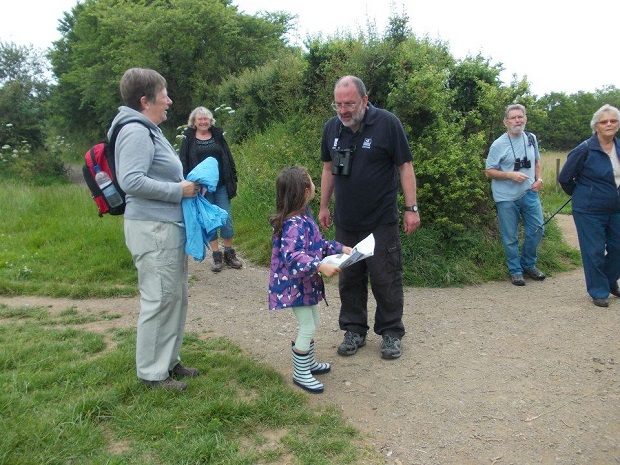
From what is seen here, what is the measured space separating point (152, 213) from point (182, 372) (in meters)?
1.20

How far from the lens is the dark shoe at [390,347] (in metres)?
4.40

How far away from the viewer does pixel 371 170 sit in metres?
4.26

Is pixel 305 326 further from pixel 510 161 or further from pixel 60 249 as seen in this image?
pixel 60 249

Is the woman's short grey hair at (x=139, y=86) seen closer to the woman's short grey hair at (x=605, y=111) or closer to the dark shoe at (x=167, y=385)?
the dark shoe at (x=167, y=385)

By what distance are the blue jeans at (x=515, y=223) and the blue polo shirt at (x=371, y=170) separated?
2.68 meters

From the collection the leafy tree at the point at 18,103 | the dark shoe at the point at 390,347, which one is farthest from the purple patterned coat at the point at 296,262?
the leafy tree at the point at 18,103

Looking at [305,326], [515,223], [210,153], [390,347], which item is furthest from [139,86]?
[515,223]

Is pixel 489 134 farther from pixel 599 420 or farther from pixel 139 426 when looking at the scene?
pixel 139 426

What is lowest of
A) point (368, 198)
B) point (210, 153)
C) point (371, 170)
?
point (368, 198)

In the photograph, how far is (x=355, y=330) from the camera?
4609 mm

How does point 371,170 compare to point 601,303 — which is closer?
point 371,170

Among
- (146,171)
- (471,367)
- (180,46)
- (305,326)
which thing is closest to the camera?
(146,171)

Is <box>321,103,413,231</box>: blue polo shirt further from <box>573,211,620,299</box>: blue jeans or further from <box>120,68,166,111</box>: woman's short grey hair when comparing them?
<box>573,211,620,299</box>: blue jeans

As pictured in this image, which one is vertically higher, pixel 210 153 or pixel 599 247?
Answer: pixel 210 153
